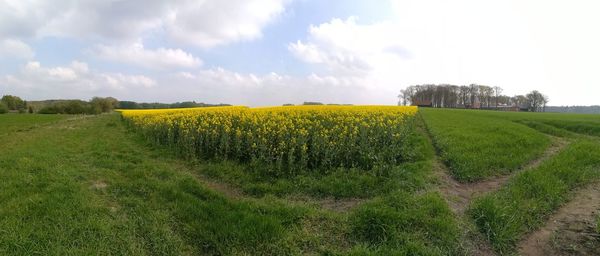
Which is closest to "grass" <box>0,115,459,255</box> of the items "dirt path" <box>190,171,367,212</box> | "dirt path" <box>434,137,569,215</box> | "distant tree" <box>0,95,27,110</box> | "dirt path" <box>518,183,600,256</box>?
"dirt path" <box>190,171,367,212</box>

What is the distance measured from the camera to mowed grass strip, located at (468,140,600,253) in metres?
5.21

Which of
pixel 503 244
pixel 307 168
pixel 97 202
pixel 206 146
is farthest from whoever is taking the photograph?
pixel 206 146

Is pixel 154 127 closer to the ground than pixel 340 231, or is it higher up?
higher up

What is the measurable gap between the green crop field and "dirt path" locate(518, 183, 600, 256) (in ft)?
0.13

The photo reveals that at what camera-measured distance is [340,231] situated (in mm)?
5316

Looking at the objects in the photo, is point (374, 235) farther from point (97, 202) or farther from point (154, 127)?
point (154, 127)

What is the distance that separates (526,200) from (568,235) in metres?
1.29

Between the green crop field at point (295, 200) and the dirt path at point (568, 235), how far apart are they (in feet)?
0.13

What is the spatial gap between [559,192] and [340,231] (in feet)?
17.1

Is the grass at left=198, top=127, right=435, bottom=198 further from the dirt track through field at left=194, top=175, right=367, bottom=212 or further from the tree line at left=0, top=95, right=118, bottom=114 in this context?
the tree line at left=0, top=95, right=118, bottom=114

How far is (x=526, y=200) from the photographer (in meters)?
6.34

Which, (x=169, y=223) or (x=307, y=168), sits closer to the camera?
(x=169, y=223)

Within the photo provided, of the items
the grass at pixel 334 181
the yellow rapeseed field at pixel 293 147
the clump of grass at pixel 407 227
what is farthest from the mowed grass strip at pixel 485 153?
the clump of grass at pixel 407 227

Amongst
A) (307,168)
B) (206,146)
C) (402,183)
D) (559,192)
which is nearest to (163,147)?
(206,146)
